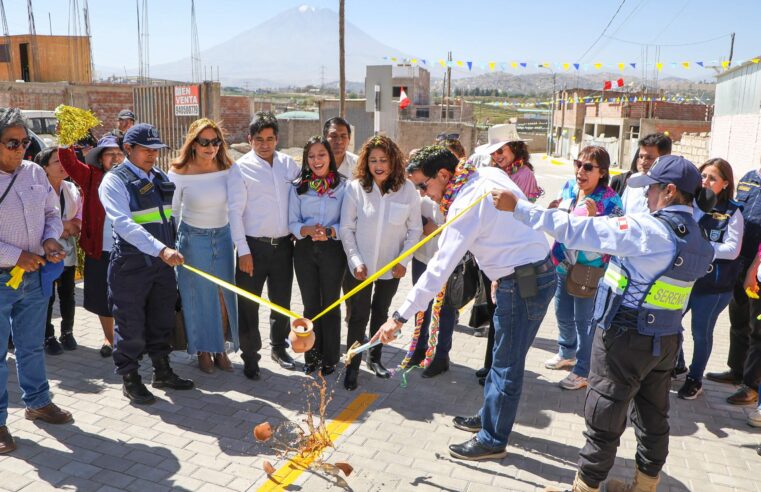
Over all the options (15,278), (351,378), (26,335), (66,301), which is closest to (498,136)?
(351,378)

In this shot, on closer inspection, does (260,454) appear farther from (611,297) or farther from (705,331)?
(705,331)

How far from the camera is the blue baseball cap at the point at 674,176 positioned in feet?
10.2

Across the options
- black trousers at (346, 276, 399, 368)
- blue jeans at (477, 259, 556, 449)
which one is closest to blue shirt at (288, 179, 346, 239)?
black trousers at (346, 276, 399, 368)

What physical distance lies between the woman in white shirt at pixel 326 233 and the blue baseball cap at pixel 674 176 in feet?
8.45

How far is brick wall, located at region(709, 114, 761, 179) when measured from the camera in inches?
559

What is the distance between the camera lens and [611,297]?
326 cm

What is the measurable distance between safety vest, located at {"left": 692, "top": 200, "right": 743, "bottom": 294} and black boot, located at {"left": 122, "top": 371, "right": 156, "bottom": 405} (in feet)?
14.7

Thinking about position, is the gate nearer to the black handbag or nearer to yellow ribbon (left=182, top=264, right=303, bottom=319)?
yellow ribbon (left=182, top=264, right=303, bottom=319)

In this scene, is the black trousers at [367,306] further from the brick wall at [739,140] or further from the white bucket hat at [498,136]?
the brick wall at [739,140]

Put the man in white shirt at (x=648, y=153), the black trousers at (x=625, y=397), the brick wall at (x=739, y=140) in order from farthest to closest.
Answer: the brick wall at (x=739, y=140)
the man in white shirt at (x=648, y=153)
the black trousers at (x=625, y=397)

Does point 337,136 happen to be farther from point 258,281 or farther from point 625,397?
point 625,397

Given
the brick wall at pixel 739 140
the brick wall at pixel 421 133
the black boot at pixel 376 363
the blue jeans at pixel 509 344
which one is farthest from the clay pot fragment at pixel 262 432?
the brick wall at pixel 421 133

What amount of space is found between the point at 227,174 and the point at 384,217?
1.34 m

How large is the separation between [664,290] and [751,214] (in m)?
2.41
